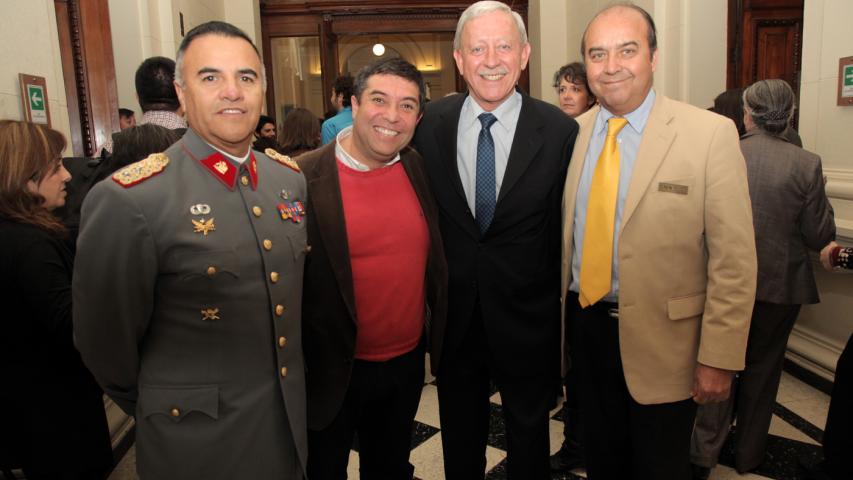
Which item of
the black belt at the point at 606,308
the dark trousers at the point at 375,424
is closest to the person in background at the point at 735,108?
the black belt at the point at 606,308

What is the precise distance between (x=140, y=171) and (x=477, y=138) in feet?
3.44

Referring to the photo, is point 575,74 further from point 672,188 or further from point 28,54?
point 28,54

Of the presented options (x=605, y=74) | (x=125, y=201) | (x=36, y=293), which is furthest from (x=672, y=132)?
(x=36, y=293)

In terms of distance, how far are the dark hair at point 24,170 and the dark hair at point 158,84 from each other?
0.72 meters

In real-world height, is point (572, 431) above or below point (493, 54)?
below

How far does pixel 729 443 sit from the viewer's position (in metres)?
2.79

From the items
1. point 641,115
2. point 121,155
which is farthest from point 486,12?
point 121,155

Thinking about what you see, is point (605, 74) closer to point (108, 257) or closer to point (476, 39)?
point (476, 39)

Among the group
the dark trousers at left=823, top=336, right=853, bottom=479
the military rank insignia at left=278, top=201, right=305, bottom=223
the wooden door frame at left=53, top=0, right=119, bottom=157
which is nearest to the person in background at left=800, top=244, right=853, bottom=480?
the dark trousers at left=823, top=336, right=853, bottom=479

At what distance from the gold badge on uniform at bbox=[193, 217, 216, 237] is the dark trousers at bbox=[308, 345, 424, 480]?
0.75m

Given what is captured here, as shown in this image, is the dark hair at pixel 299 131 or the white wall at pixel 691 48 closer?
the dark hair at pixel 299 131

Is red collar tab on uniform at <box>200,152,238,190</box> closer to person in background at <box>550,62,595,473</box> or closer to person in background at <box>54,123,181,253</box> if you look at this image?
person in background at <box>54,123,181,253</box>

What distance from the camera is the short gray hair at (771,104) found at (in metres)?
2.45

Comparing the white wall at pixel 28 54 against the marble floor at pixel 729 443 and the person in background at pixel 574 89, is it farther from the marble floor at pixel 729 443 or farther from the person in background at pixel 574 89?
the person in background at pixel 574 89
